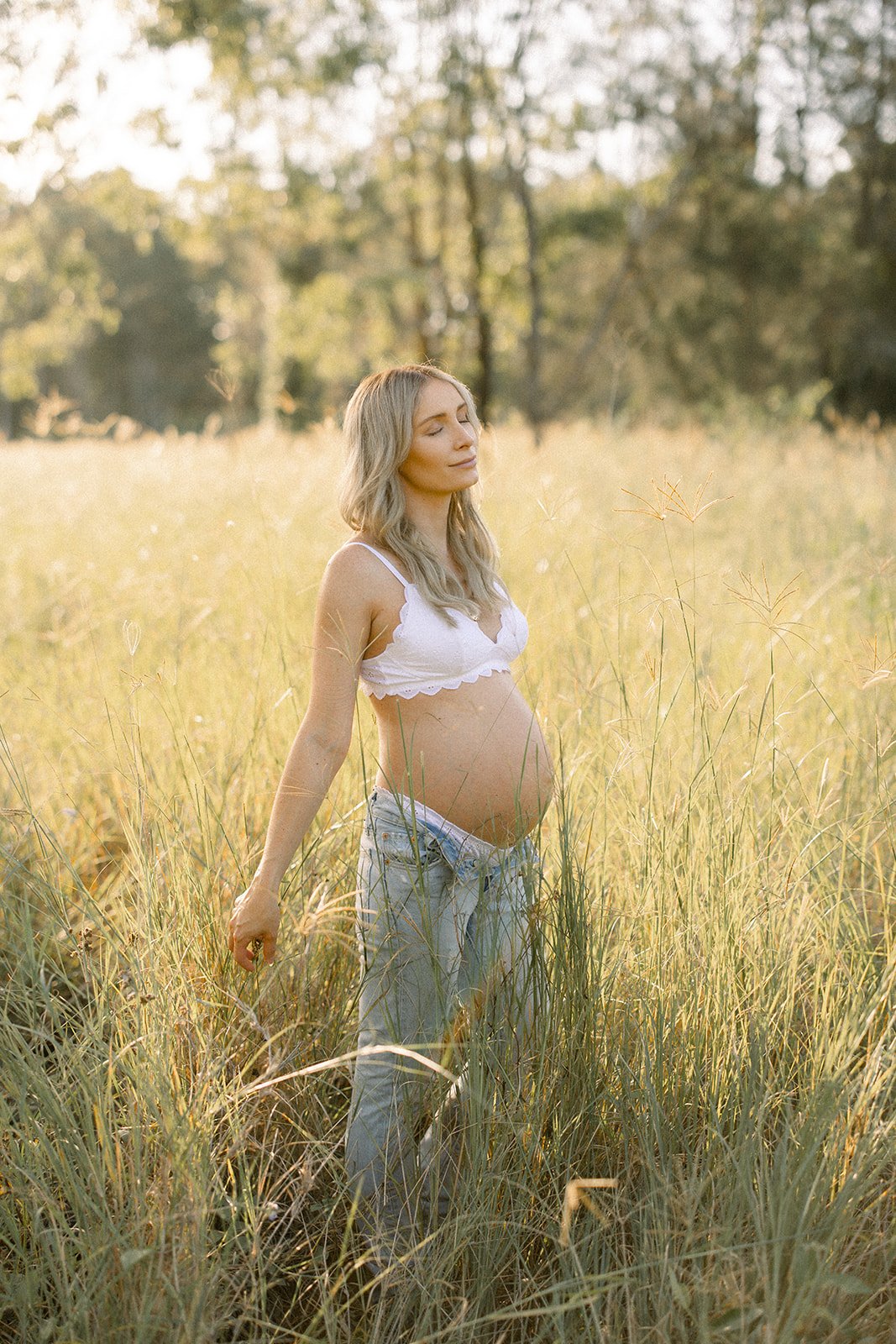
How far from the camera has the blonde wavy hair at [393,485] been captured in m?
2.35

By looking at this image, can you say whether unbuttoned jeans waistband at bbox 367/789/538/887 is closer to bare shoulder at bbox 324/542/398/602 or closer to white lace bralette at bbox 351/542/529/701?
white lace bralette at bbox 351/542/529/701

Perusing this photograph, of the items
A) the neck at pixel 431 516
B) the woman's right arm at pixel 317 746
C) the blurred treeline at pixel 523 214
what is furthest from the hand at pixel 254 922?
the blurred treeline at pixel 523 214

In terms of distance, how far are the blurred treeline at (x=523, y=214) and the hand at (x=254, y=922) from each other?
867 cm

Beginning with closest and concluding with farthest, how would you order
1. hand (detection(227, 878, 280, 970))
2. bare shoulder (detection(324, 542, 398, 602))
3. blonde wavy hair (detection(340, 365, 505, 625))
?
1. hand (detection(227, 878, 280, 970))
2. bare shoulder (detection(324, 542, 398, 602))
3. blonde wavy hair (detection(340, 365, 505, 625))

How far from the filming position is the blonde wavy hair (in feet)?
7.72

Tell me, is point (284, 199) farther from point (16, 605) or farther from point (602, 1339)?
point (602, 1339)

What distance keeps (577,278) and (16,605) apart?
69.4ft

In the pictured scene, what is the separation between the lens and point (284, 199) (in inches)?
597

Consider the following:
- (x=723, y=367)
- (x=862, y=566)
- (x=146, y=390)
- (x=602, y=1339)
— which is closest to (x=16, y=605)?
(x=862, y=566)

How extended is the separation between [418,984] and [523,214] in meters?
16.5

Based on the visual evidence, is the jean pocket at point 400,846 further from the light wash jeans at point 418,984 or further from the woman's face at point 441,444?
the woman's face at point 441,444

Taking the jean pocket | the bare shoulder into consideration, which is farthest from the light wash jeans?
the bare shoulder

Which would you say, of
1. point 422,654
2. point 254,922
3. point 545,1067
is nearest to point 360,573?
point 422,654

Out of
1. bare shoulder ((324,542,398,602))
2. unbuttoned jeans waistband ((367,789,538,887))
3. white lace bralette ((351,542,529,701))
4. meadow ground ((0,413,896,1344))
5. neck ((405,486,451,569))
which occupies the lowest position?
meadow ground ((0,413,896,1344))
